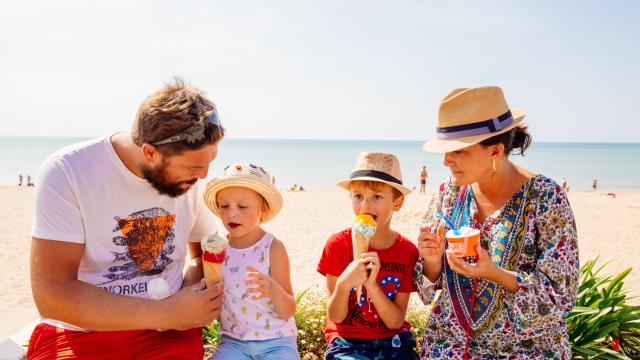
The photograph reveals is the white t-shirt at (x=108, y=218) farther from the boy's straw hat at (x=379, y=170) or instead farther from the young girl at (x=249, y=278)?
the boy's straw hat at (x=379, y=170)

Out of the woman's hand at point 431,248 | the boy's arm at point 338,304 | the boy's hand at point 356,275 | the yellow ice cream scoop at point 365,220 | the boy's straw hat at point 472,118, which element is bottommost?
the boy's arm at point 338,304

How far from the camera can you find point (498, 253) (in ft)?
10.9

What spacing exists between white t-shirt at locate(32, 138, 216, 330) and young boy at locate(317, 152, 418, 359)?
3.86 feet

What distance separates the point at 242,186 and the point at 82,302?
1277 mm

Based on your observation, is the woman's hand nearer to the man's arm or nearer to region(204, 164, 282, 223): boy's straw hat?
region(204, 164, 282, 223): boy's straw hat

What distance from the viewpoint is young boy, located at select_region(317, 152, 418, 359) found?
3529 millimetres

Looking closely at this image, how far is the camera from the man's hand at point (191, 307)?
3061mm

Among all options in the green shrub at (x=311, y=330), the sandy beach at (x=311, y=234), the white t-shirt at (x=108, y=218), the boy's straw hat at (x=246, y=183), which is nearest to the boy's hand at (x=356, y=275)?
the boy's straw hat at (x=246, y=183)

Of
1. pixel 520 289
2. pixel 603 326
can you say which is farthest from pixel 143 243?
pixel 603 326

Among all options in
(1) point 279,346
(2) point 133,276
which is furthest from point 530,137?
(2) point 133,276

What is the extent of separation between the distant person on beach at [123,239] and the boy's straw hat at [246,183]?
0.98 ft

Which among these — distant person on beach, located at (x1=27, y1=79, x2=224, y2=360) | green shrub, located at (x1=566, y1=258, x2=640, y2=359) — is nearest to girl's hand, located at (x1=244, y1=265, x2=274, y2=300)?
distant person on beach, located at (x1=27, y1=79, x2=224, y2=360)

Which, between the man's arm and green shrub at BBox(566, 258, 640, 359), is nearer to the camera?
the man's arm

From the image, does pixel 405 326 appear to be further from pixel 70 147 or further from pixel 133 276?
pixel 70 147
